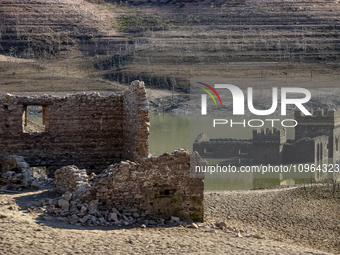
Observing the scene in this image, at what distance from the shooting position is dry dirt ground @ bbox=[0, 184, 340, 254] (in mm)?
5691

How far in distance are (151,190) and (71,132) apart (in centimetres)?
358

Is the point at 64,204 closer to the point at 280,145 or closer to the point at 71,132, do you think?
the point at 71,132

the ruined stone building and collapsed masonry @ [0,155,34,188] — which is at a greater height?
collapsed masonry @ [0,155,34,188]

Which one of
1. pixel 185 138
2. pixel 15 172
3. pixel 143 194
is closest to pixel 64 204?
pixel 143 194

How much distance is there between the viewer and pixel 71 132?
1030 centimetres

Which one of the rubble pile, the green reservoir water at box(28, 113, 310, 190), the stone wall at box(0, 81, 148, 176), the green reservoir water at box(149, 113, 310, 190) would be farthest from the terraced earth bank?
the rubble pile

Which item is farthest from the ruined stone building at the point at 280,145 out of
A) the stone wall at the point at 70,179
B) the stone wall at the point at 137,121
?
the stone wall at the point at 70,179

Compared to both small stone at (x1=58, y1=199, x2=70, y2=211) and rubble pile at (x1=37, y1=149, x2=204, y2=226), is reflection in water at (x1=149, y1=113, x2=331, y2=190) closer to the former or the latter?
rubble pile at (x1=37, y1=149, x2=204, y2=226)

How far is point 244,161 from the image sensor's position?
2980cm

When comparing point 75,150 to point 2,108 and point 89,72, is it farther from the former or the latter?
point 89,72

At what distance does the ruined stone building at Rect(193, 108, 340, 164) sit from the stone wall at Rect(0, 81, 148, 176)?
63.3ft

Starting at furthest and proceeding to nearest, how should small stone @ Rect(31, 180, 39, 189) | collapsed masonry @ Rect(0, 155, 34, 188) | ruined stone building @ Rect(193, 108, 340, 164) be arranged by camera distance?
1. ruined stone building @ Rect(193, 108, 340, 164)
2. collapsed masonry @ Rect(0, 155, 34, 188)
3. small stone @ Rect(31, 180, 39, 189)

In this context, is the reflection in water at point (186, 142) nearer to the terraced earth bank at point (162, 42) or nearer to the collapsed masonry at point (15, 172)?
the terraced earth bank at point (162, 42)

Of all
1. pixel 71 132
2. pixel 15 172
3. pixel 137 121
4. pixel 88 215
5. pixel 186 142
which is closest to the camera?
pixel 88 215
